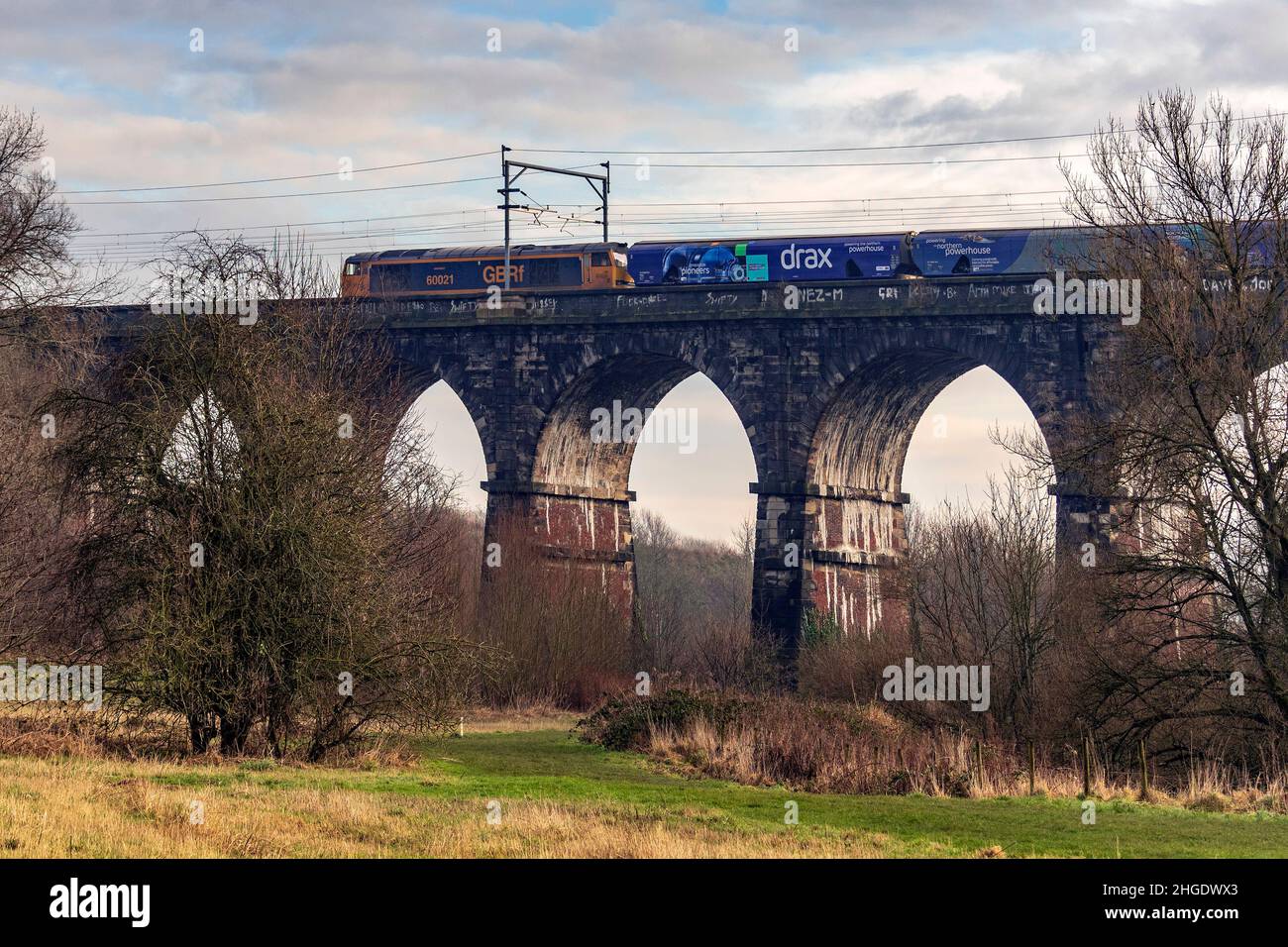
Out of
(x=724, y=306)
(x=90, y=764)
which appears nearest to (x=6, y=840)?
(x=90, y=764)

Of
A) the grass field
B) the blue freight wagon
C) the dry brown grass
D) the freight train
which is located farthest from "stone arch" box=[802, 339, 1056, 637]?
the dry brown grass

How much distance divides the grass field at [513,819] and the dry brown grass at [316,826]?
0.03 metres

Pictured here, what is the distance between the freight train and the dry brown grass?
24.2 metres

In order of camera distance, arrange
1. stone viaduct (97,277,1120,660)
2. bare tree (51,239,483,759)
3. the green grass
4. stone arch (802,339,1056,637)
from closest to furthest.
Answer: the green grass
bare tree (51,239,483,759)
stone viaduct (97,277,1120,660)
stone arch (802,339,1056,637)

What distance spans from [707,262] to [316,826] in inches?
1296

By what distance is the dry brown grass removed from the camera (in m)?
14.5

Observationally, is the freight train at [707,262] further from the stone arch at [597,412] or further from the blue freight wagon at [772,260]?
the stone arch at [597,412]

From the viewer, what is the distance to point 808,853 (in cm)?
1570

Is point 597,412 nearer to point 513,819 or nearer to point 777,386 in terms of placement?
point 777,386

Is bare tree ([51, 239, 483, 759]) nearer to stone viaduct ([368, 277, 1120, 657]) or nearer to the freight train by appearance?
stone viaduct ([368, 277, 1120, 657])

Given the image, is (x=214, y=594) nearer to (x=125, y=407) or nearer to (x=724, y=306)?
(x=125, y=407)

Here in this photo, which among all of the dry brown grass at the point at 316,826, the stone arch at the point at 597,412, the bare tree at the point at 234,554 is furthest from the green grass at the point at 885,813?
the stone arch at the point at 597,412

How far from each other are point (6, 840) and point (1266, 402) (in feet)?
64.9

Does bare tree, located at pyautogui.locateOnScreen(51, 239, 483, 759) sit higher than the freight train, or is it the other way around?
the freight train
